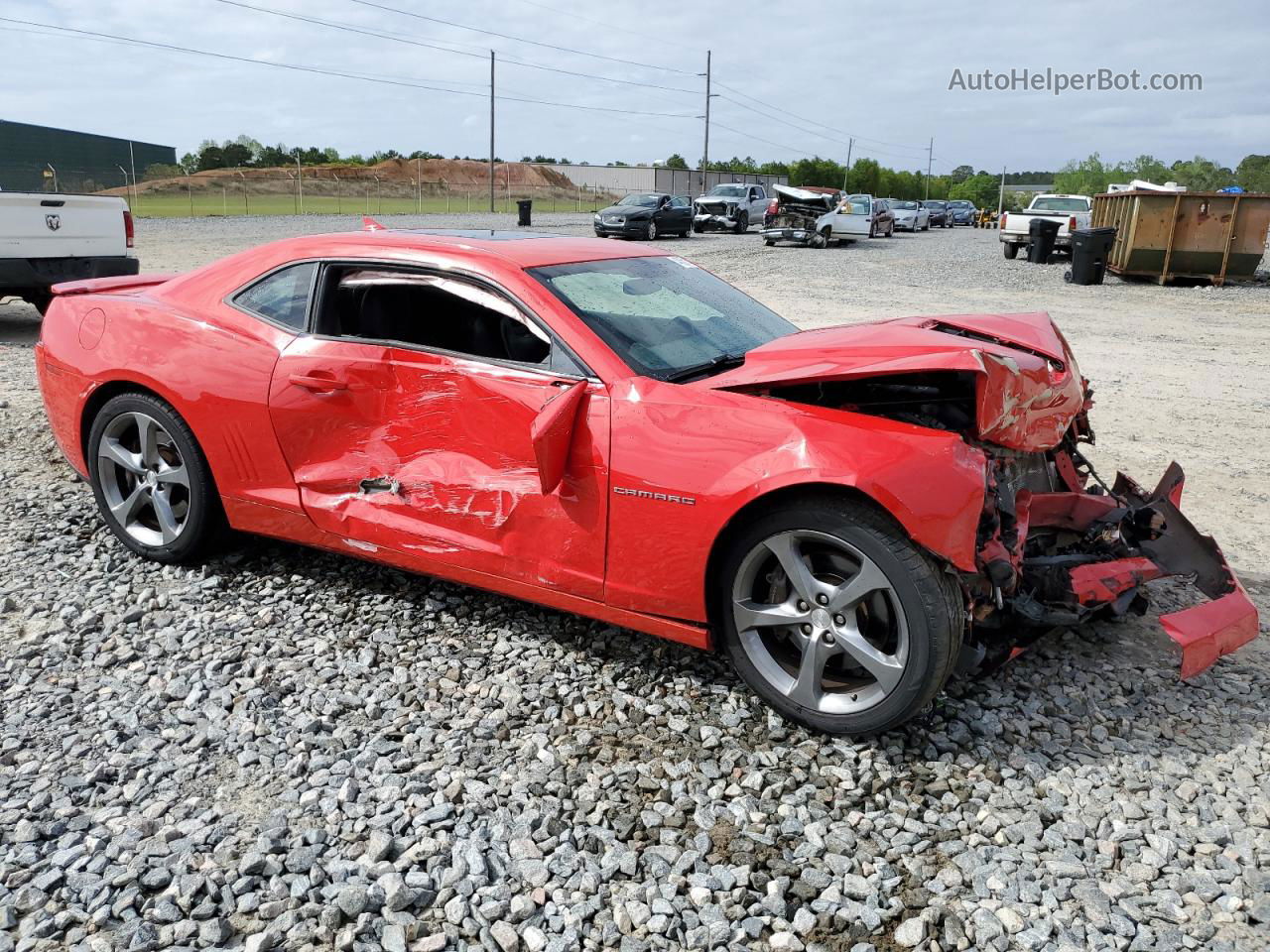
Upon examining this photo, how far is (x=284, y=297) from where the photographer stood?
4.00 m

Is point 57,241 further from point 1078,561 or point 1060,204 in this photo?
point 1060,204

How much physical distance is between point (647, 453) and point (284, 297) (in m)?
1.84

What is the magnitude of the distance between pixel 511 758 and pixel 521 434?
1.09m

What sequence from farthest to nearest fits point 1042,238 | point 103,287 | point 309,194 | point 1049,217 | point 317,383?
1. point 309,194
2. point 1049,217
3. point 1042,238
4. point 103,287
5. point 317,383

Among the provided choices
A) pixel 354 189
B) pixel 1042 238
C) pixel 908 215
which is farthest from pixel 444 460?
pixel 354 189

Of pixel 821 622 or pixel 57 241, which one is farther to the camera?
pixel 57 241

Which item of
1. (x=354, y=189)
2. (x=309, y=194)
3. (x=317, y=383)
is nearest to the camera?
(x=317, y=383)

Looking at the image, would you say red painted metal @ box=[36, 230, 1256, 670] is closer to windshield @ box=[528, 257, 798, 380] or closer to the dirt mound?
windshield @ box=[528, 257, 798, 380]

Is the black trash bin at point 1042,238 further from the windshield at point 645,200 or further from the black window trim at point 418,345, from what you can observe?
the black window trim at point 418,345

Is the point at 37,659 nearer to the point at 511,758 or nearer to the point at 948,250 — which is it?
the point at 511,758

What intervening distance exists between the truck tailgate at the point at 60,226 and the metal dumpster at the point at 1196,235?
18.6 m

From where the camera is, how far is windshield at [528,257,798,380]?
3469 mm

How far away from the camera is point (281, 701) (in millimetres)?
3357

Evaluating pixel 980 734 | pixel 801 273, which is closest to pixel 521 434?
pixel 980 734
